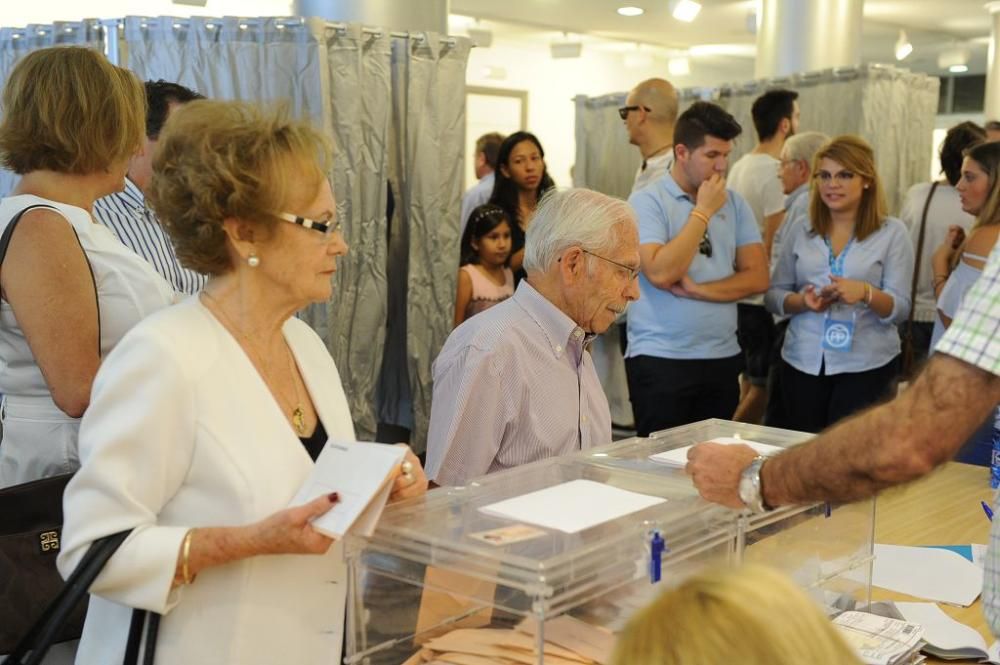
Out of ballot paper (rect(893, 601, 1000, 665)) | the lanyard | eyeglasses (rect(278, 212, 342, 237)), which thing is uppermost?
eyeglasses (rect(278, 212, 342, 237))

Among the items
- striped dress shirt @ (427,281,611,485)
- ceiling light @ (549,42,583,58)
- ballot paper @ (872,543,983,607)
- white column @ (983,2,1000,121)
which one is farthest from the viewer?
ceiling light @ (549,42,583,58)

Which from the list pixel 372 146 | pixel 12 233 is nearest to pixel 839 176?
pixel 372 146

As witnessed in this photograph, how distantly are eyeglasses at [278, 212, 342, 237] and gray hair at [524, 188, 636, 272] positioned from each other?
3.05ft

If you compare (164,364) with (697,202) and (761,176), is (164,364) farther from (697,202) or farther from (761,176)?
(761,176)

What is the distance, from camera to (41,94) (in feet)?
6.79

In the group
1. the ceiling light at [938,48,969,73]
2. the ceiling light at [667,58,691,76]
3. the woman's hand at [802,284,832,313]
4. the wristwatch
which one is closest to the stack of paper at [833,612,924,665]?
the wristwatch

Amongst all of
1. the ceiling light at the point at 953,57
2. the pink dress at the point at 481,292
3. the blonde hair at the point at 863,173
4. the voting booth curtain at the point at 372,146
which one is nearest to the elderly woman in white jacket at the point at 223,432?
the voting booth curtain at the point at 372,146

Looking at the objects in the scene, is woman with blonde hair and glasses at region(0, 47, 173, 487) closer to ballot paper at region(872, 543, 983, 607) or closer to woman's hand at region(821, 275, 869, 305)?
ballot paper at region(872, 543, 983, 607)

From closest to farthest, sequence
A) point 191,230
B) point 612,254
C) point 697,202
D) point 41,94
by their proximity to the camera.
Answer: point 191,230
point 41,94
point 612,254
point 697,202

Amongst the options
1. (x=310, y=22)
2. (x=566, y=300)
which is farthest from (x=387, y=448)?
(x=310, y=22)

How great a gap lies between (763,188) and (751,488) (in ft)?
13.9

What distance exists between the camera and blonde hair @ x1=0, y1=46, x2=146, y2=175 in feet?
6.79

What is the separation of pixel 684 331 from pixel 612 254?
155cm

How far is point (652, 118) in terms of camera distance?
4984 mm
